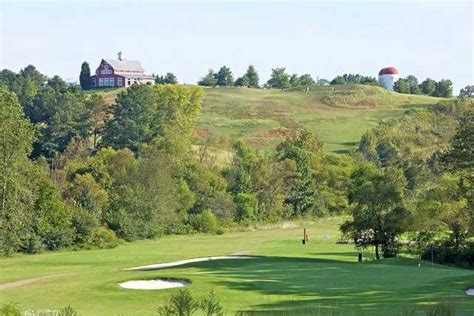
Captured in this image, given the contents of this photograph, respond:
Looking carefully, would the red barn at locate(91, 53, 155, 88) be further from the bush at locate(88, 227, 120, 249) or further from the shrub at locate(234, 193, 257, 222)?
the bush at locate(88, 227, 120, 249)

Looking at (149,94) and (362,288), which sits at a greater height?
(149,94)

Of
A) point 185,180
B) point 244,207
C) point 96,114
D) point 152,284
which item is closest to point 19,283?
point 152,284

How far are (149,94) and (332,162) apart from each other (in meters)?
22.7

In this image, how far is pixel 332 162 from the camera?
89.3m

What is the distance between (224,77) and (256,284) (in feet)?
521

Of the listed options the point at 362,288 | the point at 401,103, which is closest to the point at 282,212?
the point at 362,288

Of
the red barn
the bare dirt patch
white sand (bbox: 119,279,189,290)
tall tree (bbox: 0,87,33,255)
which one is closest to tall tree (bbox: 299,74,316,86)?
the red barn

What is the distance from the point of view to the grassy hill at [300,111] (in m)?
117

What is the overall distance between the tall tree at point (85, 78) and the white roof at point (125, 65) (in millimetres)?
5231

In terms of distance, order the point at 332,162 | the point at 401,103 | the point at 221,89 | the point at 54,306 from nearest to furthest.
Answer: the point at 54,306 < the point at 332,162 < the point at 401,103 < the point at 221,89

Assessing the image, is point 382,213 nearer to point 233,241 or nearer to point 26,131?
point 233,241

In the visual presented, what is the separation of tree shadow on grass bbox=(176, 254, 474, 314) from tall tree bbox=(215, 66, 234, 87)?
147 meters

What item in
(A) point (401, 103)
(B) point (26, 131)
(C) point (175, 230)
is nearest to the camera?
(B) point (26, 131)

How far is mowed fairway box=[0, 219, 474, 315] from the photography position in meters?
25.4
